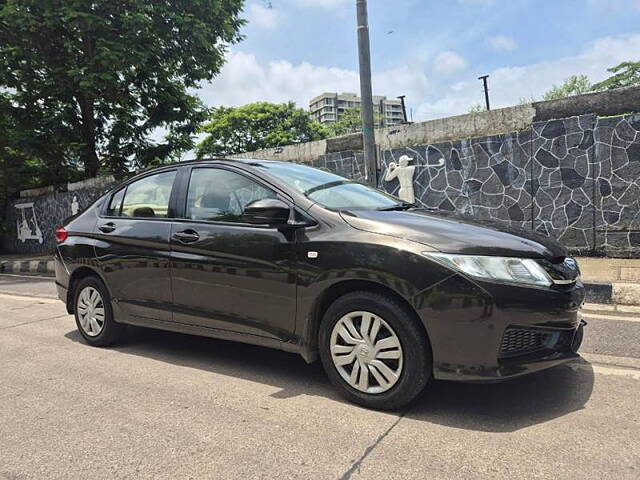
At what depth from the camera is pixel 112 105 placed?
1496 centimetres

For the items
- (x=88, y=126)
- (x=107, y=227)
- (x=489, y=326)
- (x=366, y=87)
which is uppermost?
(x=88, y=126)

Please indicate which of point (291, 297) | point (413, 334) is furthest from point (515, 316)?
point (291, 297)

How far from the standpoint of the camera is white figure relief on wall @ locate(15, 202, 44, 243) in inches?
626

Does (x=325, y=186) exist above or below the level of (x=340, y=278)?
above

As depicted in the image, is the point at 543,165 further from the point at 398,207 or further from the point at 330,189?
the point at 330,189

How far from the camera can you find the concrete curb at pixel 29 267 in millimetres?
11812

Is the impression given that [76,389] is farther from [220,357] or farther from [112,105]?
[112,105]

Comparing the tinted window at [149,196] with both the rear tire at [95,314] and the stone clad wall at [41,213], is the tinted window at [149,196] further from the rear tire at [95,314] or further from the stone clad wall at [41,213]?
the stone clad wall at [41,213]

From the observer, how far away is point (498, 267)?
2717 mm

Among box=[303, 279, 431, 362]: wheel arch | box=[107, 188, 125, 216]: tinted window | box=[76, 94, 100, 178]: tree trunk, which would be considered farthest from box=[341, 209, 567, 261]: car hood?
box=[76, 94, 100, 178]: tree trunk

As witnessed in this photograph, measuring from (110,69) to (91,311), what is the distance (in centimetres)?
948

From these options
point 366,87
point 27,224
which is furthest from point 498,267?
point 27,224

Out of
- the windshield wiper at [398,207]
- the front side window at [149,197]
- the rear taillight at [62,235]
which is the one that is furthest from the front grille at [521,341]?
the rear taillight at [62,235]

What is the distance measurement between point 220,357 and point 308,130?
42488mm
